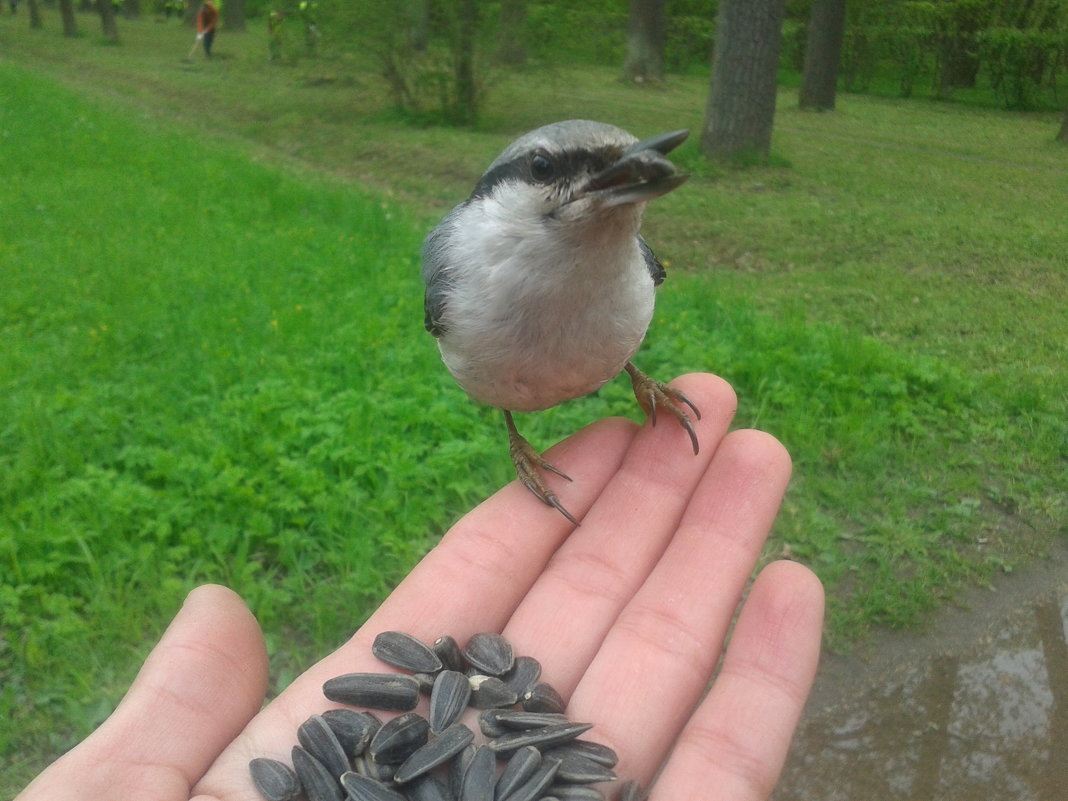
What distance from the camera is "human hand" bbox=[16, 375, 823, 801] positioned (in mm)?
1805

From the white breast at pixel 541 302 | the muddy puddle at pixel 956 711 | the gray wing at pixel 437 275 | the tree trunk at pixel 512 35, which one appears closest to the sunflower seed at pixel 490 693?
the white breast at pixel 541 302

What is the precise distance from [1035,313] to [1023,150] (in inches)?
136

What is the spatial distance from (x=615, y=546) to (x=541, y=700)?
0.59 m

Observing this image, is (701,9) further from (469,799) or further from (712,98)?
(469,799)

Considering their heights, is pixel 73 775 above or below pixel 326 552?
above

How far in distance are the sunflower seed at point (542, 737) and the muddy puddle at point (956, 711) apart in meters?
1.20

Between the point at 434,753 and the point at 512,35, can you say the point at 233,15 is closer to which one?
the point at 512,35

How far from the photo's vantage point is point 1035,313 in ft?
14.5

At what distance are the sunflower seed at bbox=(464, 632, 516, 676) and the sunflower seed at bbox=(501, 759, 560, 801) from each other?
293 millimetres

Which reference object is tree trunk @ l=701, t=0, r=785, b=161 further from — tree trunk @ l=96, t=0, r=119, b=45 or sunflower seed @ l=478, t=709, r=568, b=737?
tree trunk @ l=96, t=0, r=119, b=45

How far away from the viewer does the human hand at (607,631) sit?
71.1 inches

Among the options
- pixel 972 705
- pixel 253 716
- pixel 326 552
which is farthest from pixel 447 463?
pixel 972 705

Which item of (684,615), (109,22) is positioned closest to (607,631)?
(684,615)

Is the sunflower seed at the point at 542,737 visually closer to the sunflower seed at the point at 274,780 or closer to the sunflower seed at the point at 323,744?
the sunflower seed at the point at 323,744
